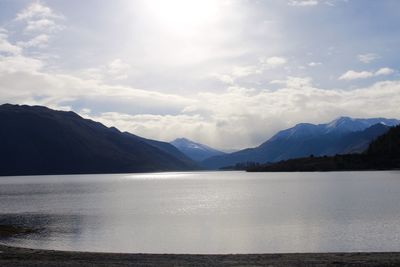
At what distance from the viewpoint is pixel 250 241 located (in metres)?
57.1

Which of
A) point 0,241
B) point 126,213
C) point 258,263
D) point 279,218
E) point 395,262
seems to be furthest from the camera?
point 126,213

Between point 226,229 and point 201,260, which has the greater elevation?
point 201,260

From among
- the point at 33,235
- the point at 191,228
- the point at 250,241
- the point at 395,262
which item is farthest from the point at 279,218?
the point at 395,262

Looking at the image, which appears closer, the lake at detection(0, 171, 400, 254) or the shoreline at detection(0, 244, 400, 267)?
the shoreline at detection(0, 244, 400, 267)

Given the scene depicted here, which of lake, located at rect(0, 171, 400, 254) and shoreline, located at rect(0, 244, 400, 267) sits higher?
shoreline, located at rect(0, 244, 400, 267)

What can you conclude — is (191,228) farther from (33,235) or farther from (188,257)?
(188,257)

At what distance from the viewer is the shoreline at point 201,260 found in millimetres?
36469

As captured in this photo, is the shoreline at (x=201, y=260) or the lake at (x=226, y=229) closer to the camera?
the shoreline at (x=201, y=260)

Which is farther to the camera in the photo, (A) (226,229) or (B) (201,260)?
(A) (226,229)

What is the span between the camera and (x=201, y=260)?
132ft

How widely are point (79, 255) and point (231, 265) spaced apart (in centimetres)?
1586

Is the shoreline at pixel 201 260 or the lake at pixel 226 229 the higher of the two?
the shoreline at pixel 201 260

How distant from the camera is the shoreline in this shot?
120 ft

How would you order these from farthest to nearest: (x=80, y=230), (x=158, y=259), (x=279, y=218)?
(x=279, y=218) → (x=80, y=230) → (x=158, y=259)
